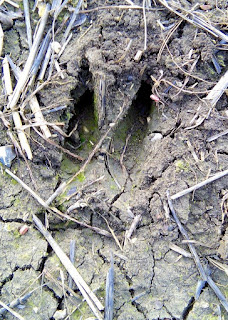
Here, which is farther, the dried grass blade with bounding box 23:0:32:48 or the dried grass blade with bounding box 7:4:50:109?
the dried grass blade with bounding box 23:0:32:48

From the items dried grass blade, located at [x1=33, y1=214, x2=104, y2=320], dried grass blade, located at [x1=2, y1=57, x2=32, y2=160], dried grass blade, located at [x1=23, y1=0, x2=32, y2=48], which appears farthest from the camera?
dried grass blade, located at [x1=23, y1=0, x2=32, y2=48]

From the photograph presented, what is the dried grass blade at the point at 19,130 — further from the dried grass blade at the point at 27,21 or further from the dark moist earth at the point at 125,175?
the dried grass blade at the point at 27,21

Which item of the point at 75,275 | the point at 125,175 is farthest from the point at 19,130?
the point at 75,275

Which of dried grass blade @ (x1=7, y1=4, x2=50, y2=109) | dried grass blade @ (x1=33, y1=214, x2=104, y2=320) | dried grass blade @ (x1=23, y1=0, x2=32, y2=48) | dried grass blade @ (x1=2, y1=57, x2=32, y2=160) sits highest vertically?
dried grass blade @ (x1=23, y1=0, x2=32, y2=48)

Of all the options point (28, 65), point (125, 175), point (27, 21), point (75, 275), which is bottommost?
point (75, 275)

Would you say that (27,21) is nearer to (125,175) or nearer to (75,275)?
(125,175)

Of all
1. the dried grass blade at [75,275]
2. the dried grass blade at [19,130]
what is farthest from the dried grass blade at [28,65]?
the dried grass blade at [75,275]

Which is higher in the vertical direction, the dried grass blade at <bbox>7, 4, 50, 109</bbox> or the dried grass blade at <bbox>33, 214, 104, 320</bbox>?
the dried grass blade at <bbox>7, 4, 50, 109</bbox>

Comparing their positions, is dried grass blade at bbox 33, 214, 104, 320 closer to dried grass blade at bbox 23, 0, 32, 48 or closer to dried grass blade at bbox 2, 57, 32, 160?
dried grass blade at bbox 2, 57, 32, 160

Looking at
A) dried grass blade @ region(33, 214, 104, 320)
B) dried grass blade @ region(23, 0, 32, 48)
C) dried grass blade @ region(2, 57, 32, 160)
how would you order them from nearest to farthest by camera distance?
dried grass blade @ region(33, 214, 104, 320)
dried grass blade @ region(2, 57, 32, 160)
dried grass blade @ region(23, 0, 32, 48)

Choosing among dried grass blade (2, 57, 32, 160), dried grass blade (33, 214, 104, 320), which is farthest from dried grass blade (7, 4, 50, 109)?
dried grass blade (33, 214, 104, 320)
